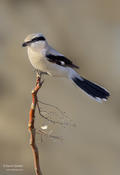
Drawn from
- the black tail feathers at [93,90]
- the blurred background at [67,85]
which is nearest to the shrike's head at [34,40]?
the black tail feathers at [93,90]

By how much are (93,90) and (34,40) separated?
409 millimetres

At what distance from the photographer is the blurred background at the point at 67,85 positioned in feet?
12.5

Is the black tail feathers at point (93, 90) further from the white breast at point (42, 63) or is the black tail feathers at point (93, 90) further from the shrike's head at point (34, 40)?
the shrike's head at point (34, 40)

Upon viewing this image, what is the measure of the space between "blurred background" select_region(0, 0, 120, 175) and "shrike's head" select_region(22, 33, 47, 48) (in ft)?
5.24

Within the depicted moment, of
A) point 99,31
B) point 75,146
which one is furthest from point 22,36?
point 75,146

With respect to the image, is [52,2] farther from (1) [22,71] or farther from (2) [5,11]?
(1) [22,71]

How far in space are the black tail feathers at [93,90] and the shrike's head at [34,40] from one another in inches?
11.6

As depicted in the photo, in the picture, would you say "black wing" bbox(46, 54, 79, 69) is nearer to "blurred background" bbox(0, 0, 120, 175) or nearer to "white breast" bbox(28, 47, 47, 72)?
"white breast" bbox(28, 47, 47, 72)

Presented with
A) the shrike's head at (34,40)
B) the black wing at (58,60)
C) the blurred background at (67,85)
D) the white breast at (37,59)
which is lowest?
the blurred background at (67,85)

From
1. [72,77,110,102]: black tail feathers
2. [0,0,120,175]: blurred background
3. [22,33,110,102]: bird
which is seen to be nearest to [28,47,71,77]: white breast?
[22,33,110,102]: bird

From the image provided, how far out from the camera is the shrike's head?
6.03 ft

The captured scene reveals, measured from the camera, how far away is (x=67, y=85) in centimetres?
423

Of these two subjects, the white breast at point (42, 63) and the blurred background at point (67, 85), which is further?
the blurred background at point (67, 85)

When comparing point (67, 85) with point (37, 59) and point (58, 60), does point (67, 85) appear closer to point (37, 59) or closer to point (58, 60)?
point (58, 60)
